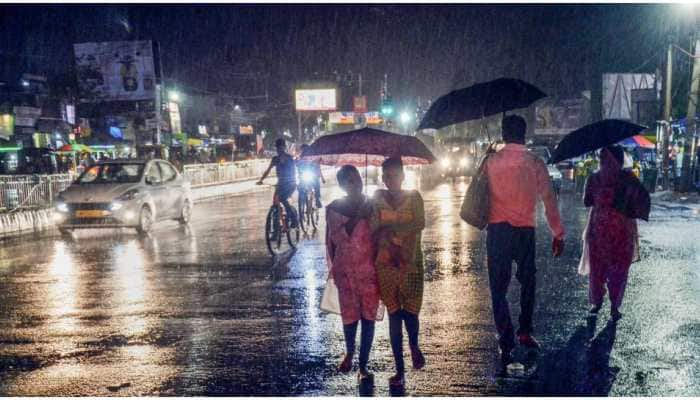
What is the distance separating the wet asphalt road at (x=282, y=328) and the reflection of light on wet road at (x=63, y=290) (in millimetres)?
32

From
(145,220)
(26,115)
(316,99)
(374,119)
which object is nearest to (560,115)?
(316,99)

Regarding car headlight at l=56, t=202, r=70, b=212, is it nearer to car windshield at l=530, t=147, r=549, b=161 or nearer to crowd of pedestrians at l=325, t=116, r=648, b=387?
crowd of pedestrians at l=325, t=116, r=648, b=387

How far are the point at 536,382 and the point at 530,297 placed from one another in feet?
3.35

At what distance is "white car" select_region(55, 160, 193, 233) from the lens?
48.6 feet

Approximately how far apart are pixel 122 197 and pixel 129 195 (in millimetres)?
177

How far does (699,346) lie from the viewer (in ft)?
19.1

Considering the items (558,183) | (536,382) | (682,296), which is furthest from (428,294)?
(558,183)

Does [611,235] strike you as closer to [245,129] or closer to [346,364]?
[346,364]

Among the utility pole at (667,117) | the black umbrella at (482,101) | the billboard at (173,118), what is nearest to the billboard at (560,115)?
the billboard at (173,118)

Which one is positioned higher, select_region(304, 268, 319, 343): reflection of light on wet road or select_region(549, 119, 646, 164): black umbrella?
select_region(549, 119, 646, 164): black umbrella

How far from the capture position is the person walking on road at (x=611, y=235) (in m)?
6.84

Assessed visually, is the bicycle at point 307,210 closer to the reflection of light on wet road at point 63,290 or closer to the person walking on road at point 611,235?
the reflection of light on wet road at point 63,290

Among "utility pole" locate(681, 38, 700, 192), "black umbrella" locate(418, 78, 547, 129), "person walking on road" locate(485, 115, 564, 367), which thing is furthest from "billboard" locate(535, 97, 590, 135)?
"person walking on road" locate(485, 115, 564, 367)

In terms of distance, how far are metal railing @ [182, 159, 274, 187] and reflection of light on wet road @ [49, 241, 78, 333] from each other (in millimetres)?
16768
